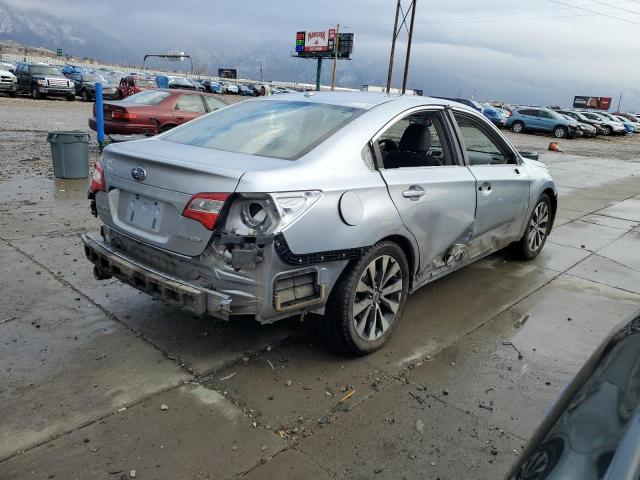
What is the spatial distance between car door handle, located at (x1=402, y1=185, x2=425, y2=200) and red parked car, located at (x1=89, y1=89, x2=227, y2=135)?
9.31 metres

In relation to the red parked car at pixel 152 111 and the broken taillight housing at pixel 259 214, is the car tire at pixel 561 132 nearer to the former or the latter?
the red parked car at pixel 152 111

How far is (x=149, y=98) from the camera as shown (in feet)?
40.2

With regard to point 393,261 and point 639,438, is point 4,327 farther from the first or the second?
point 639,438

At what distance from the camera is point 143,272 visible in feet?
10.5

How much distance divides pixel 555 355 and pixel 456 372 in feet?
2.89

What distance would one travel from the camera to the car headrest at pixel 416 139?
4434 mm

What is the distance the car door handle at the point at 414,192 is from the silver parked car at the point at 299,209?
1cm

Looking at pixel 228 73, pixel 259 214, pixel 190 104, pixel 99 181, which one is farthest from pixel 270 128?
pixel 228 73

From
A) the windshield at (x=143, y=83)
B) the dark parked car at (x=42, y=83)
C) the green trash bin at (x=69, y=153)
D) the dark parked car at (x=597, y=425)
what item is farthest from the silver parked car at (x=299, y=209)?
the dark parked car at (x=42, y=83)

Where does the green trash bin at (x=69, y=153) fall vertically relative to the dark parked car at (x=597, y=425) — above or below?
below

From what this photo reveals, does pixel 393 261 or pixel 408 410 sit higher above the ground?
pixel 393 261

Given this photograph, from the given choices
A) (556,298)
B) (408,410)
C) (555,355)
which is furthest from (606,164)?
(408,410)

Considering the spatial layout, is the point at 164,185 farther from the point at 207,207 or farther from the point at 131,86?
the point at 131,86

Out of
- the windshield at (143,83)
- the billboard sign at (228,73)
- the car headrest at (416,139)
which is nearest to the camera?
the car headrest at (416,139)
